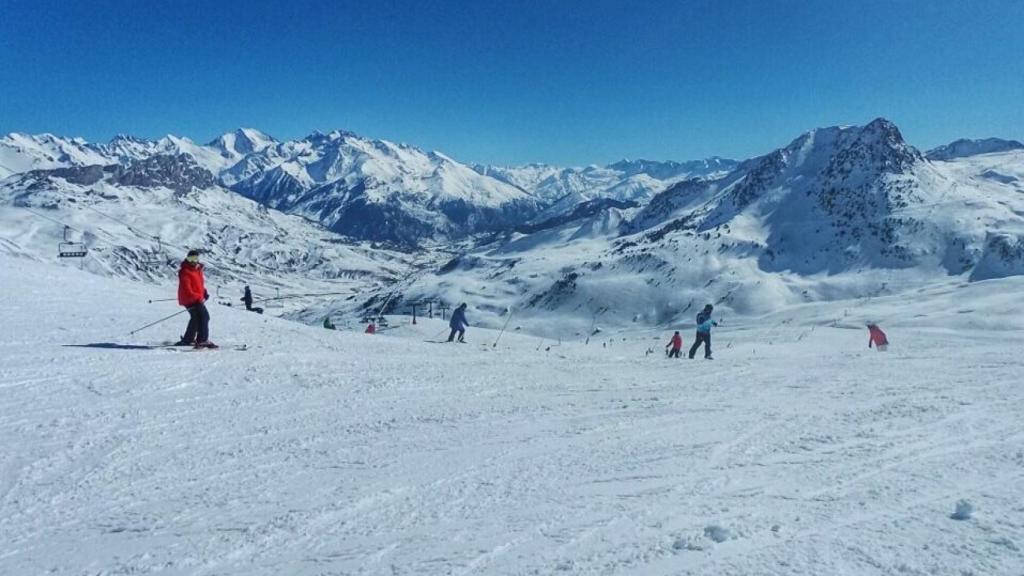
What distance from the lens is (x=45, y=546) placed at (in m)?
5.10

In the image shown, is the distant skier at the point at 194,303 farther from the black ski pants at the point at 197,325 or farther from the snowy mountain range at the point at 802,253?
the snowy mountain range at the point at 802,253

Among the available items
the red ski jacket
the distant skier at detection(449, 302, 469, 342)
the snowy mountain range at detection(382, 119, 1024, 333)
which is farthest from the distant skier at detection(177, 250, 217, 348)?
the snowy mountain range at detection(382, 119, 1024, 333)

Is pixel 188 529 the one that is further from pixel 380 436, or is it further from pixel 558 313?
pixel 558 313

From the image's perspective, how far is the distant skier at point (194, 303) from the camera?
14.2 metres

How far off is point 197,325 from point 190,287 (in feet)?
2.98

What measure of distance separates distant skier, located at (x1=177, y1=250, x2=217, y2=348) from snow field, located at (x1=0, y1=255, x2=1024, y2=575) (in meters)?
1.16

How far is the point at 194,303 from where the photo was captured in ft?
46.7

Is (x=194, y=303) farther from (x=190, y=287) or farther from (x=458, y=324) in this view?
(x=458, y=324)

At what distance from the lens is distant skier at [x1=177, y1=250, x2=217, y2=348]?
46.6 ft

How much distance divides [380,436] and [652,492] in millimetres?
3865

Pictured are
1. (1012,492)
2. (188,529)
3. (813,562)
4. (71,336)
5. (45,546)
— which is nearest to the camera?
(813,562)

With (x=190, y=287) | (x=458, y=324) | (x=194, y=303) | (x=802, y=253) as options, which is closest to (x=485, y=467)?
(x=194, y=303)

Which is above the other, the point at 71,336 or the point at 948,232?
the point at 948,232

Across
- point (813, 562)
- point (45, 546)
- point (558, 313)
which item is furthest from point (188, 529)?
point (558, 313)
